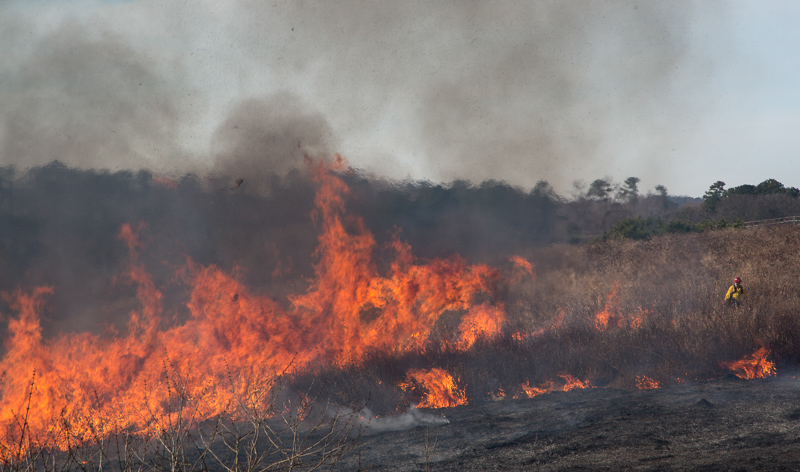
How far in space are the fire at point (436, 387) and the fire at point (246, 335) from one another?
0.09 feet

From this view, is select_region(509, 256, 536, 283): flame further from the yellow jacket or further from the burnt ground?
the burnt ground

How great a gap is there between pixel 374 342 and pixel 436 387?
2265 millimetres

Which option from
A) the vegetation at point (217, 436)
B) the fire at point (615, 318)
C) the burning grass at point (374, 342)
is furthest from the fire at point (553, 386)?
the vegetation at point (217, 436)

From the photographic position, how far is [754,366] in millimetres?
10102

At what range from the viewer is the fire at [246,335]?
10.7 meters

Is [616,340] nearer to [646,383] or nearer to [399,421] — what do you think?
[646,383]

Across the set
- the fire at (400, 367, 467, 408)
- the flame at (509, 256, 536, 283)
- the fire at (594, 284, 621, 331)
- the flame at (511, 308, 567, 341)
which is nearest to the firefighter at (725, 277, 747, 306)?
the fire at (594, 284, 621, 331)

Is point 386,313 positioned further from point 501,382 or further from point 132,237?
point 132,237

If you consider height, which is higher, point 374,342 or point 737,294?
point 737,294

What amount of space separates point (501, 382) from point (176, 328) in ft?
27.2

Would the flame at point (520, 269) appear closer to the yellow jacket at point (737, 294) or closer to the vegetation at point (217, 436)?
the yellow jacket at point (737, 294)

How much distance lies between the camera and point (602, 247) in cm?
2072

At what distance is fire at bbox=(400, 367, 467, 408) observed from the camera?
1001cm

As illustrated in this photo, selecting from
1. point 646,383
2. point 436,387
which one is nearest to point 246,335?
point 436,387
